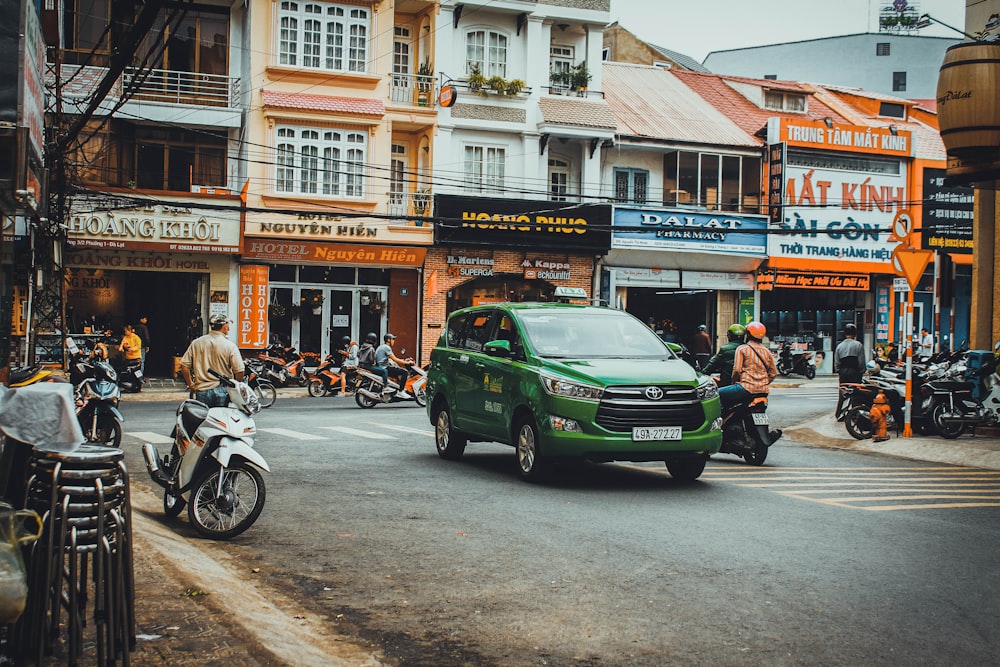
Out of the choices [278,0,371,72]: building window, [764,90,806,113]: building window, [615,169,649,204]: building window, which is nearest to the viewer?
[278,0,371,72]: building window

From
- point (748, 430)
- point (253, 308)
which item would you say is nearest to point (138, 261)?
point (253, 308)

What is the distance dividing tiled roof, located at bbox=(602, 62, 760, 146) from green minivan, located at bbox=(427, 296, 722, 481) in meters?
24.2

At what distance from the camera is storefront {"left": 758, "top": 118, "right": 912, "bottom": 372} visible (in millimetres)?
38062

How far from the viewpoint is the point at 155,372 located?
33.1 metres

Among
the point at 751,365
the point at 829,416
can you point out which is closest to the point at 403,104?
the point at 829,416

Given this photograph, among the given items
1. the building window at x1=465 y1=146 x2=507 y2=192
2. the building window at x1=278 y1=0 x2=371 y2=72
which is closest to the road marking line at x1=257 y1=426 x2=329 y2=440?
the building window at x1=278 y1=0 x2=371 y2=72

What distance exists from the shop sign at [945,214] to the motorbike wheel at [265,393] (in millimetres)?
26468

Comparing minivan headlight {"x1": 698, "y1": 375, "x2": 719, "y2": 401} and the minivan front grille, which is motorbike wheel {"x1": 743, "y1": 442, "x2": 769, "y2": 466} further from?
the minivan front grille

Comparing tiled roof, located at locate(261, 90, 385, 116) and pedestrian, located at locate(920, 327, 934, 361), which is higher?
tiled roof, located at locate(261, 90, 385, 116)

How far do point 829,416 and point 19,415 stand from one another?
64.4ft

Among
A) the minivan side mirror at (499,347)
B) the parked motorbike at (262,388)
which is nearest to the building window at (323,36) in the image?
the parked motorbike at (262,388)

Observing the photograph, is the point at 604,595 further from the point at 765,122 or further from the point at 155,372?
the point at 765,122

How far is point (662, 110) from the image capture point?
3969 centimetres

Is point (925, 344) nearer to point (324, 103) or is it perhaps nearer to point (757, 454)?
point (324, 103)
